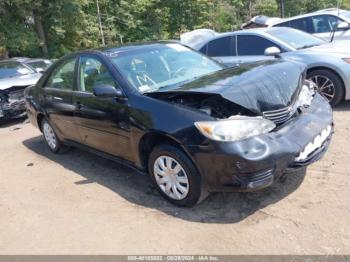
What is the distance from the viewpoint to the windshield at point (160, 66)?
4090 millimetres

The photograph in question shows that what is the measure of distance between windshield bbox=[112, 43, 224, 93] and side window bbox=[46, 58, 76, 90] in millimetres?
868

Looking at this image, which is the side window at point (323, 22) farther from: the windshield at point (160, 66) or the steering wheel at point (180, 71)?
the steering wheel at point (180, 71)

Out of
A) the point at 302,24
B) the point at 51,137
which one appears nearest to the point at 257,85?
the point at 51,137

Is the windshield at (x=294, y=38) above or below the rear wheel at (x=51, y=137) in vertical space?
above

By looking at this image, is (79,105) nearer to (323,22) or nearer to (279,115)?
(279,115)

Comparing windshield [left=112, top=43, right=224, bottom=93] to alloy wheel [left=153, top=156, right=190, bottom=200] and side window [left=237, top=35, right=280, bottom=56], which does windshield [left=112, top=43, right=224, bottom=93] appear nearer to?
alloy wheel [left=153, top=156, right=190, bottom=200]

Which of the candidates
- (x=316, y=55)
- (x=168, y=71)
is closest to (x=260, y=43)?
(x=316, y=55)

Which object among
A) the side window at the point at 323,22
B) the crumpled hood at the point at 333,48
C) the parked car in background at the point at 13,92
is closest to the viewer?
the crumpled hood at the point at 333,48

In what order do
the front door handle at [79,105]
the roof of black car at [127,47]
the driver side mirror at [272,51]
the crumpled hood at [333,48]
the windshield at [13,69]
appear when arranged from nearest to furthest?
the roof of black car at [127,47] → the front door handle at [79,105] → the crumpled hood at [333,48] → the driver side mirror at [272,51] → the windshield at [13,69]

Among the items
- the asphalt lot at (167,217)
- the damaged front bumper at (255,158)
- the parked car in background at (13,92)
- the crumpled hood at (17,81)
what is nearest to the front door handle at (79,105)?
the asphalt lot at (167,217)

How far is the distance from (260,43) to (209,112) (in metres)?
4.04

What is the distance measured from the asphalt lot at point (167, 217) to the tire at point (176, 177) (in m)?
0.14

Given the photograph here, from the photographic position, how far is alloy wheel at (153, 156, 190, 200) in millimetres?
3526

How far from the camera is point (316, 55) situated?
6141 millimetres
